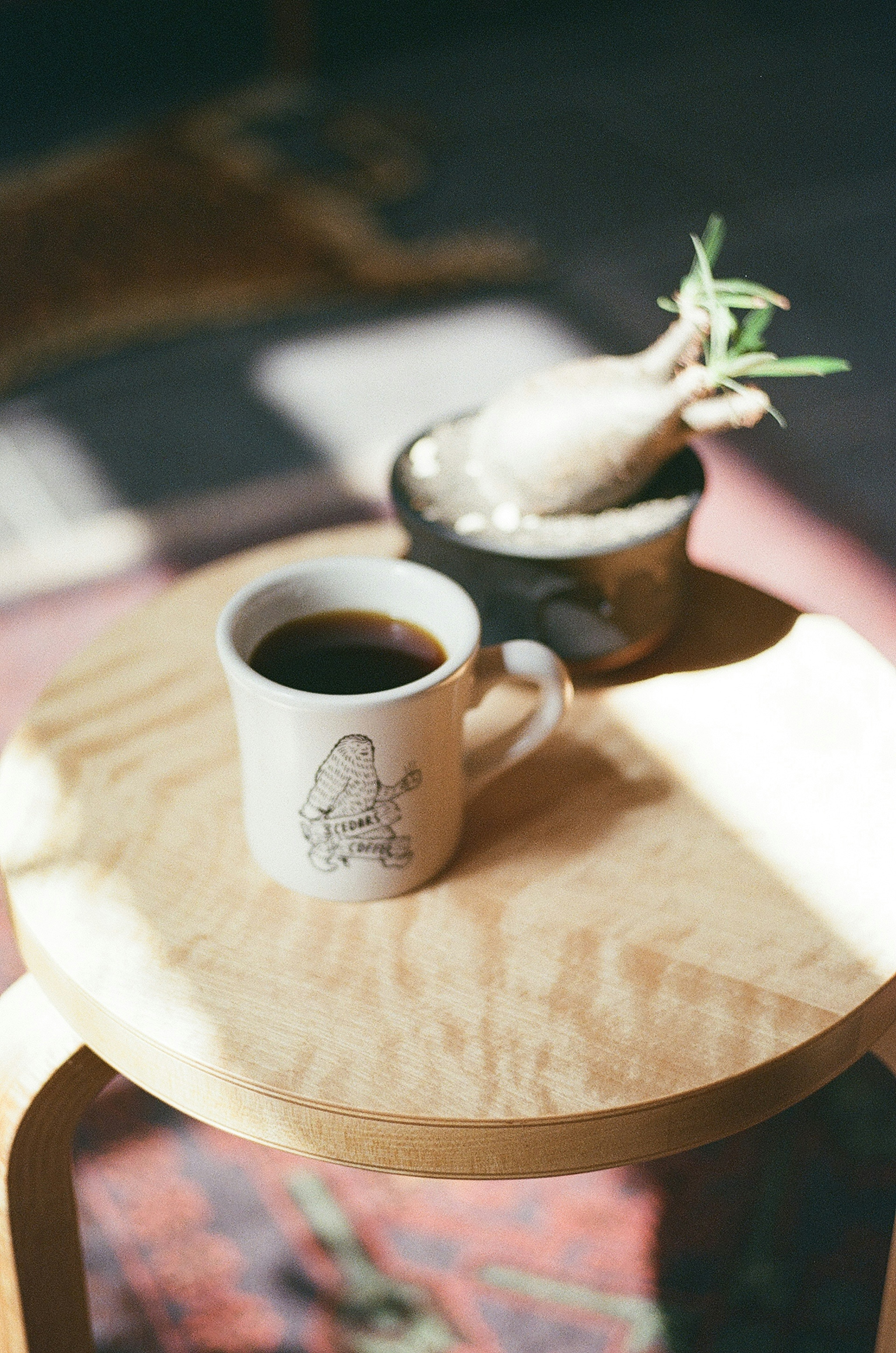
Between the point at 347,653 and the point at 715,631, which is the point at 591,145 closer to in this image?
the point at 715,631

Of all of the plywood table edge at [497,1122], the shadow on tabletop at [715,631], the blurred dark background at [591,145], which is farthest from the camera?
the blurred dark background at [591,145]

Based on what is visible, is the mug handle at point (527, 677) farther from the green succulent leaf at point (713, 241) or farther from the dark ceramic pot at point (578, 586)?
the green succulent leaf at point (713, 241)

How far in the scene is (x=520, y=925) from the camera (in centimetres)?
56

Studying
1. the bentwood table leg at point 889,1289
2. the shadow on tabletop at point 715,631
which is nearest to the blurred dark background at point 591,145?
the shadow on tabletop at point 715,631

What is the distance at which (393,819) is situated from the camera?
54 centimetres

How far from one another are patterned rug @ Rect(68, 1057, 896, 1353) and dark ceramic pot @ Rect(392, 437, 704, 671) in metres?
0.43

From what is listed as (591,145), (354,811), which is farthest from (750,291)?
(591,145)

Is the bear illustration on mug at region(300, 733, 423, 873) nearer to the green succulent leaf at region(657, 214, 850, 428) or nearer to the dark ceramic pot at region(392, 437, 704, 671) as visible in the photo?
the dark ceramic pot at region(392, 437, 704, 671)

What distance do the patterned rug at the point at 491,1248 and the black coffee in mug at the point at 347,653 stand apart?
0.49 meters

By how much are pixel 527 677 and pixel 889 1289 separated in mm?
356

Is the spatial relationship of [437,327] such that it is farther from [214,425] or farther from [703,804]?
[703,804]

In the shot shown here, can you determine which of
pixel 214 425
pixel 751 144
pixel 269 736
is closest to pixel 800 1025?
pixel 269 736

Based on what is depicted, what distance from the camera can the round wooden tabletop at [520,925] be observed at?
1.60 ft

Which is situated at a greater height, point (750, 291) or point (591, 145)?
point (750, 291)
